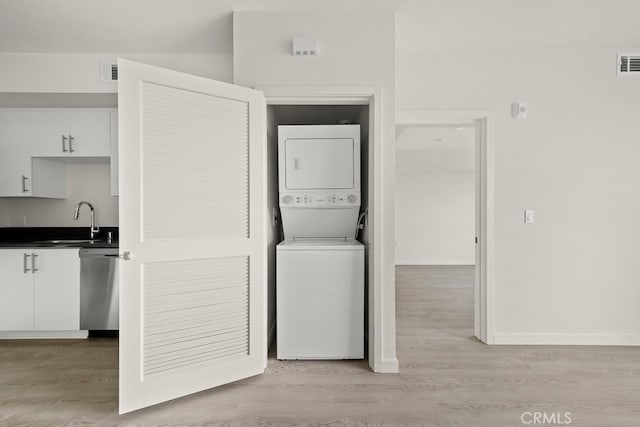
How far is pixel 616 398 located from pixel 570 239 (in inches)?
55.1

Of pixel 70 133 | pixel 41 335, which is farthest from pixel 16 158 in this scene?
pixel 41 335

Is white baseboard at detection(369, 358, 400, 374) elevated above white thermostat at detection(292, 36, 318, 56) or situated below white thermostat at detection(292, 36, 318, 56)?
below

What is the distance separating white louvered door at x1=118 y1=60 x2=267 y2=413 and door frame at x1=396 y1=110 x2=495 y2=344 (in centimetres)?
155

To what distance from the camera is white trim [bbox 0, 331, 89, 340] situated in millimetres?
3275

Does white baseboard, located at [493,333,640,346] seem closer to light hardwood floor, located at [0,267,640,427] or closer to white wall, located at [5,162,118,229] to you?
light hardwood floor, located at [0,267,640,427]

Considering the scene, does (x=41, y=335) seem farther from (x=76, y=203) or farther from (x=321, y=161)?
(x=321, y=161)

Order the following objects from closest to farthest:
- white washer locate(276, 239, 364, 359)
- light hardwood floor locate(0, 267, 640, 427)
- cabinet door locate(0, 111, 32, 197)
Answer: light hardwood floor locate(0, 267, 640, 427), white washer locate(276, 239, 364, 359), cabinet door locate(0, 111, 32, 197)

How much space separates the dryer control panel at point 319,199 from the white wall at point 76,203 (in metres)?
2.18

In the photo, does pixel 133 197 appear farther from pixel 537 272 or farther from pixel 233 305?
pixel 537 272

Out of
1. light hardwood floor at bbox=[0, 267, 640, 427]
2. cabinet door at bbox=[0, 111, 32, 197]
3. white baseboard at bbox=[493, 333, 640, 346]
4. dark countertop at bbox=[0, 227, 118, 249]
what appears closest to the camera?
light hardwood floor at bbox=[0, 267, 640, 427]

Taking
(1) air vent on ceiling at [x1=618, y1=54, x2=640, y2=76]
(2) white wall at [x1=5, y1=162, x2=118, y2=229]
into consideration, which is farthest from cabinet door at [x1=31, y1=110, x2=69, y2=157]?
(1) air vent on ceiling at [x1=618, y1=54, x2=640, y2=76]

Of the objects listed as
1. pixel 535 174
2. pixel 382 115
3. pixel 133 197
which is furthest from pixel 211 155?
pixel 535 174

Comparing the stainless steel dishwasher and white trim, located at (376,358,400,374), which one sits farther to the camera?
the stainless steel dishwasher

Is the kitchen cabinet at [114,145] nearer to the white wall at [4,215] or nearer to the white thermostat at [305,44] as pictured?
the white wall at [4,215]
